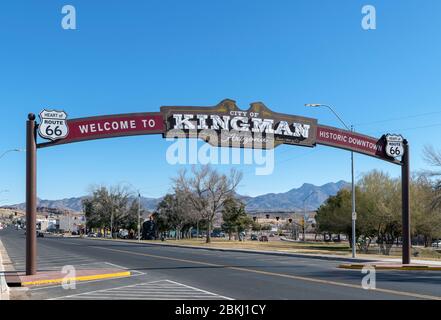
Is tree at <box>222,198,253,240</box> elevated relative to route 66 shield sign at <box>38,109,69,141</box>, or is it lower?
lower

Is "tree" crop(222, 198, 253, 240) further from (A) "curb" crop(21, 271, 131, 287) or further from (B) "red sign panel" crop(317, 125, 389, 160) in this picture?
(A) "curb" crop(21, 271, 131, 287)

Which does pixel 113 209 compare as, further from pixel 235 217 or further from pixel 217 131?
pixel 217 131

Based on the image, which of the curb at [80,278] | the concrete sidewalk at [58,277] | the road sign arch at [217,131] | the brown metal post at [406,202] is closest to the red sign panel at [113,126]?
the road sign arch at [217,131]

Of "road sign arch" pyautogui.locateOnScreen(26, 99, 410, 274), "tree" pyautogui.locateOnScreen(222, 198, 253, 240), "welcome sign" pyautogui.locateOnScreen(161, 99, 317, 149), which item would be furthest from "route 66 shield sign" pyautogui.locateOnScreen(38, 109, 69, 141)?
"tree" pyautogui.locateOnScreen(222, 198, 253, 240)

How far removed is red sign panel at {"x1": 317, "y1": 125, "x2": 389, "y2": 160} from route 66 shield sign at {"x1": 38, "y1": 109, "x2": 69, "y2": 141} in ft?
40.1

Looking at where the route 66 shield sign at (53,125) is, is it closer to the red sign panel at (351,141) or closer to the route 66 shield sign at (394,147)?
the red sign panel at (351,141)

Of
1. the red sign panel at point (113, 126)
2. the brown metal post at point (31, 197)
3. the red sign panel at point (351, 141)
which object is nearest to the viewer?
the brown metal post at point (31, 197)

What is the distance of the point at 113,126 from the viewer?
76.2 feet

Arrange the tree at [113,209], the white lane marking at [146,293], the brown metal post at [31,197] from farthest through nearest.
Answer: the tree at [113,209], the brown metal post at [31,197], the white lane marking at [146,293]

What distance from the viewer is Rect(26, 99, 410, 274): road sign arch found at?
817 inches

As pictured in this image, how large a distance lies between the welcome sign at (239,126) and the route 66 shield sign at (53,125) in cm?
458

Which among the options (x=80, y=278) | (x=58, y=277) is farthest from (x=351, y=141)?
(x=58, y=277)

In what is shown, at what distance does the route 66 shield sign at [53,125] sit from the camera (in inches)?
820
